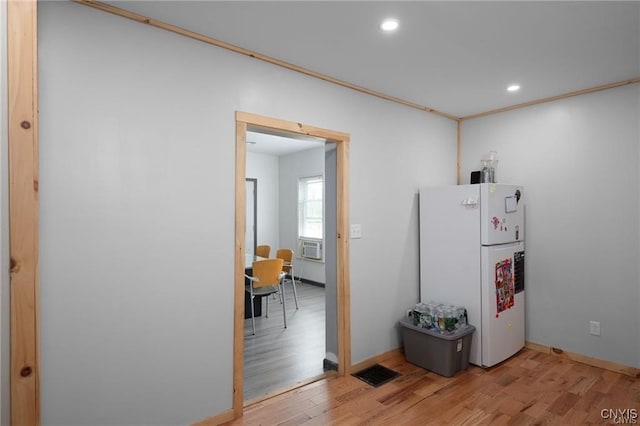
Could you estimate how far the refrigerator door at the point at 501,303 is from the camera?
3051 millimetres

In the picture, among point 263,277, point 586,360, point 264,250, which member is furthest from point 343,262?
point 264,250

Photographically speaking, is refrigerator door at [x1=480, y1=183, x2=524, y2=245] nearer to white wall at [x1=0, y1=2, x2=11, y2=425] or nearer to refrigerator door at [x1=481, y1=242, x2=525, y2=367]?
refrigerator door at [x1=481, y1=242, x2=525, y2=367]

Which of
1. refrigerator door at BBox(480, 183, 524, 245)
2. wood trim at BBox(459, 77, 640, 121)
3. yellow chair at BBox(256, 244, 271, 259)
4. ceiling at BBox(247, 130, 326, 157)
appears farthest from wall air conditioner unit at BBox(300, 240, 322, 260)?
refrigerator door at BBox(480, 183, 524, 245)

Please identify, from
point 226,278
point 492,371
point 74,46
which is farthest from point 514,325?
point 74,46

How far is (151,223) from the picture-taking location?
6.71ft

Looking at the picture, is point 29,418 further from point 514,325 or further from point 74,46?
point 514,325

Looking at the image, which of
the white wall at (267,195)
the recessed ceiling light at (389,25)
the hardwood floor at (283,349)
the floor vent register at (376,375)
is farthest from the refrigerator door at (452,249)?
the white wall at (267,195)

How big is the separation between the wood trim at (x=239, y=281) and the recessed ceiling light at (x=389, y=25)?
3.50ft

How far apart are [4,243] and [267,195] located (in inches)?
234

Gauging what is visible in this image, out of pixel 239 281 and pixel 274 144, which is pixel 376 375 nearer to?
pixel 239 281

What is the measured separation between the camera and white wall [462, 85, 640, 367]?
299 cm

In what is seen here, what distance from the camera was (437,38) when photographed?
7.40 feet

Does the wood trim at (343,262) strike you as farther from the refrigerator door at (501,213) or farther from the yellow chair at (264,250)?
the yellow chair at (264,250)

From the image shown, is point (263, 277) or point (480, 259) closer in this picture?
point (480, 259)
